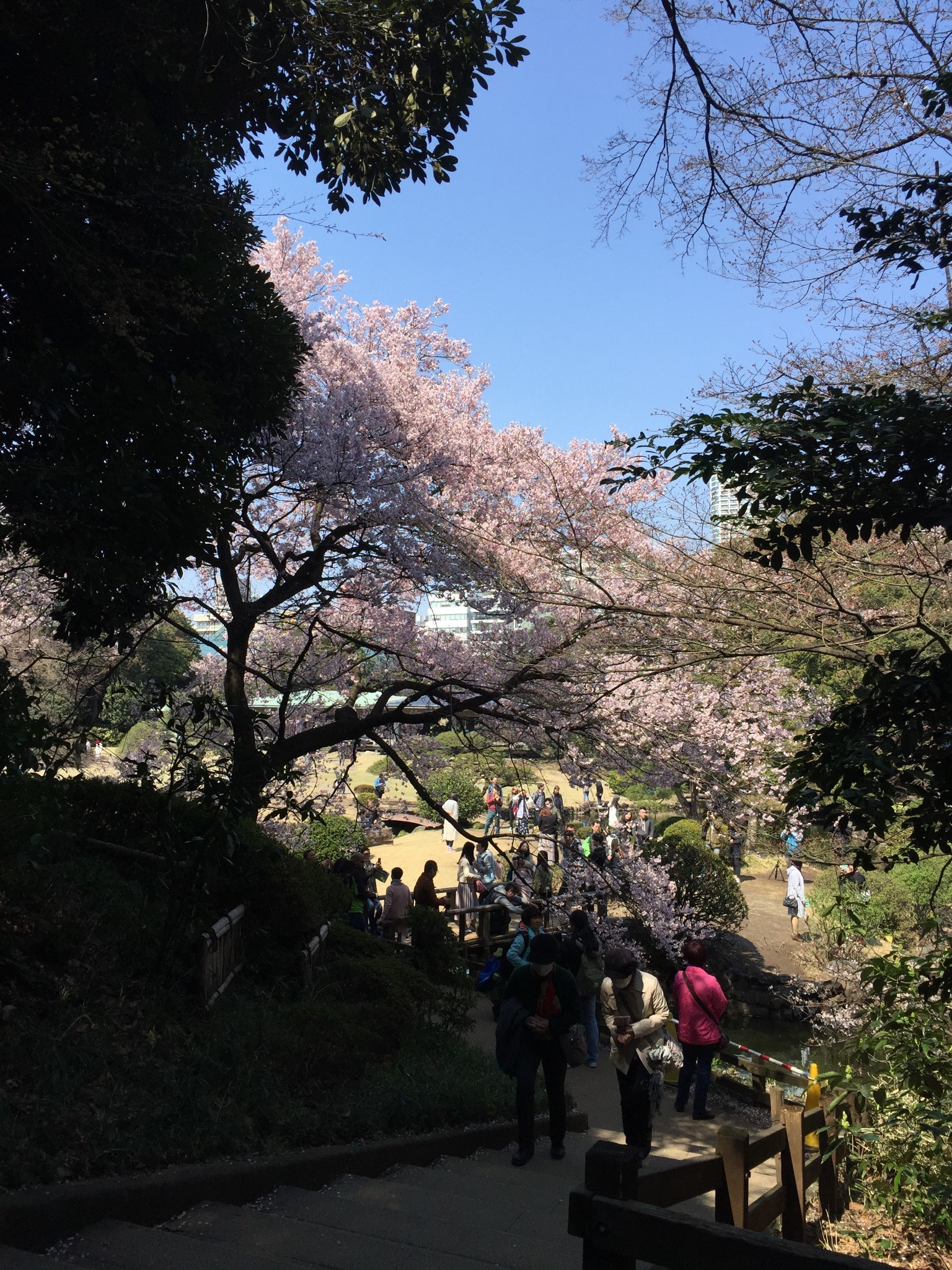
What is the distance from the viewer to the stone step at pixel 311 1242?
3.39m

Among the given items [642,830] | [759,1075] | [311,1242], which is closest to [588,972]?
[759,1075]

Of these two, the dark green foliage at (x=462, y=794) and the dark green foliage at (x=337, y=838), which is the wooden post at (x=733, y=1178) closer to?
the dark green foliage at (x=337, y=838)

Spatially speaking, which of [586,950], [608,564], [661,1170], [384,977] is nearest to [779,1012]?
[586,950]

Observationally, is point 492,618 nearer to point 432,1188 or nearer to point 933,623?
point 933,623

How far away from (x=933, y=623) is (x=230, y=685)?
6.39 meters

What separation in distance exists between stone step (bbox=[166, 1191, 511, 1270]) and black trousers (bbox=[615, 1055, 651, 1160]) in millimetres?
2300

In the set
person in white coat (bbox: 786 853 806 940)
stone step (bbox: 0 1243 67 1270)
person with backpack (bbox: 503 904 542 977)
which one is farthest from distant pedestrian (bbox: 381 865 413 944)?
person in white coat (bbox: 786 853 806 940)

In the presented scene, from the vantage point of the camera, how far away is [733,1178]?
403cm

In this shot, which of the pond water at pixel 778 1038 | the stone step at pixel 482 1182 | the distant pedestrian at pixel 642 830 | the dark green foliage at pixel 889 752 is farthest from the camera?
the distant pedestrian at pixel 642 830

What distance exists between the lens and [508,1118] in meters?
6.19

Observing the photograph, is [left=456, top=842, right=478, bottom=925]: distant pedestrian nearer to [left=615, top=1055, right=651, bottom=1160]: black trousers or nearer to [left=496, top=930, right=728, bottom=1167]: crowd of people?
[left=496, top=930, right=728, bottom=1167]: crowd of people

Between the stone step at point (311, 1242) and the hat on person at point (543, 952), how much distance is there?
6.42ft

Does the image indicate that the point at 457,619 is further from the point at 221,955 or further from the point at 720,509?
the point at 221,955

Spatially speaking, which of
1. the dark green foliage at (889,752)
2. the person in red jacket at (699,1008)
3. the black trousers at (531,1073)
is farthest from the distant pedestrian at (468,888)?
the dark green foliage at (889,752)
